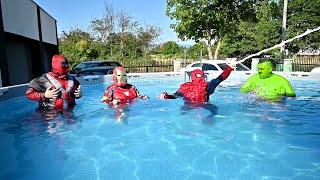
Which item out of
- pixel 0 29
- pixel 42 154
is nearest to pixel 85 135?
pixel 42 154

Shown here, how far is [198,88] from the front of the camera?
7680 millimetres

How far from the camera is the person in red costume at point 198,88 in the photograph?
24.4ft

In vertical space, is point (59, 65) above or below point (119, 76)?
above

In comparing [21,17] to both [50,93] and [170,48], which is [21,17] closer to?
[50,93]

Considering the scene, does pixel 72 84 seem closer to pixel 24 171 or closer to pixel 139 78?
pixel 24 171

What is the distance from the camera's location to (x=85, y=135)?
19.5ft

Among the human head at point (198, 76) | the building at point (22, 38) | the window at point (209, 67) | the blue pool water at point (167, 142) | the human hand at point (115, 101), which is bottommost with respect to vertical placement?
the blue pool water at point (167, 142)

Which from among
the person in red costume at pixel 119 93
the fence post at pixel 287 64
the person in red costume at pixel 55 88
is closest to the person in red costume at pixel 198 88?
the person in red costume at pixel 119 93

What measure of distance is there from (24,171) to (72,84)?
2.97m

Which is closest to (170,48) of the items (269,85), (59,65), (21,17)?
(21,17)

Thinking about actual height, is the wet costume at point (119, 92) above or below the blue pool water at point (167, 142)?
above

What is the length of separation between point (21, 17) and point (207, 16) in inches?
360

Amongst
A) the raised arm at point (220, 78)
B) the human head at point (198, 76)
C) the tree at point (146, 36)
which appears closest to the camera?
the raised arm at point (220, 78)

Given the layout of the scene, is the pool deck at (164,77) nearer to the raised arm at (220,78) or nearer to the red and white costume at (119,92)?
the red and white costume at (119,92)
